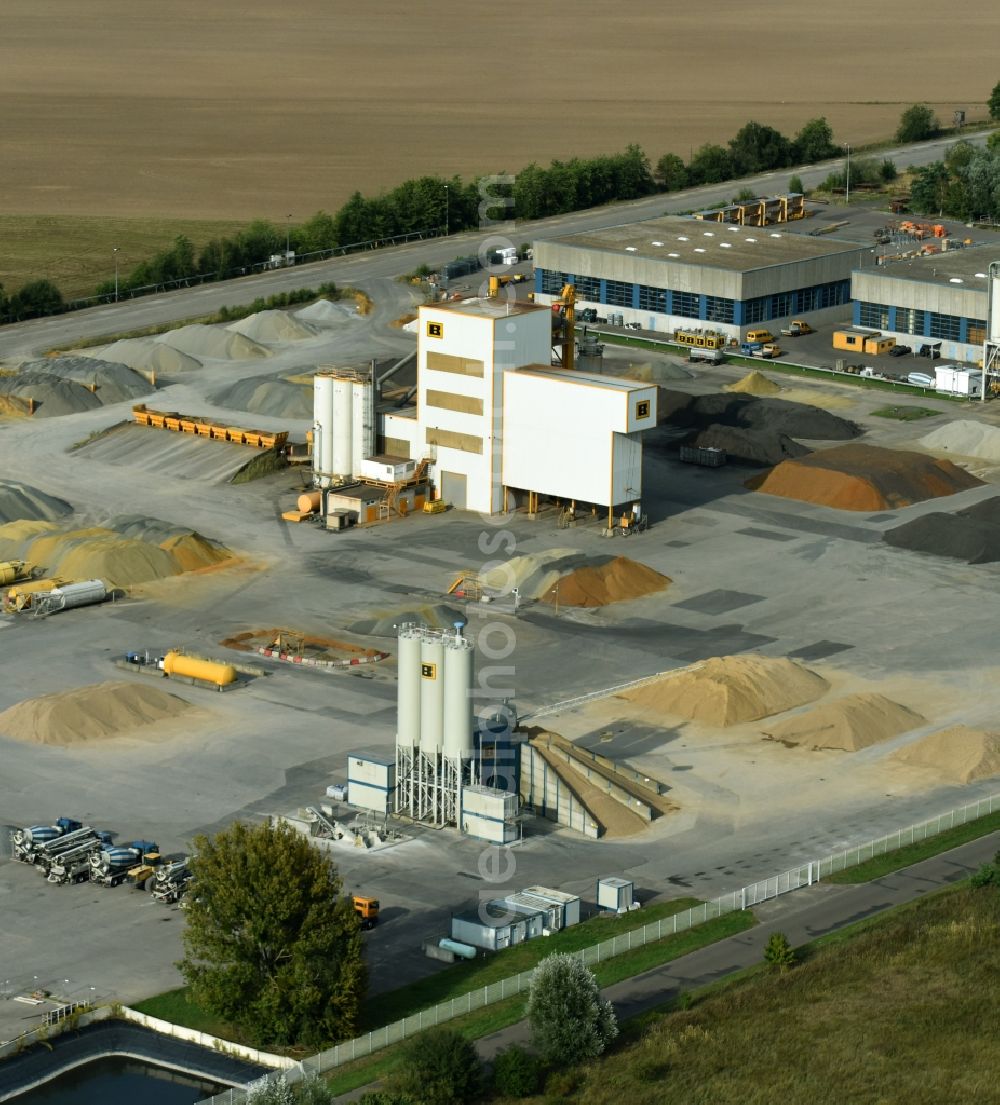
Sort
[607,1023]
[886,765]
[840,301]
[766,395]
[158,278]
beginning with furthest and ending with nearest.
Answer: [158,278] → [840,301] → [766,395] → [886,765] → [607,1023]

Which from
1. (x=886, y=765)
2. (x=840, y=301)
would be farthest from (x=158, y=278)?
(x=886, y=765)

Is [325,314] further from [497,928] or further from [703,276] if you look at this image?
[497,928]

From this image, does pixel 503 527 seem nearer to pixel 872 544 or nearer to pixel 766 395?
pixel 872 544

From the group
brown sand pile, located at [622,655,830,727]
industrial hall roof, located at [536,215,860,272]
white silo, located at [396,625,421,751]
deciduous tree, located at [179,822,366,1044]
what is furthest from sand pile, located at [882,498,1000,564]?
deciduous tree, located at [179,822,366,1044]

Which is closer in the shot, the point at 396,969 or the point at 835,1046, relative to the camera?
the point at 835,1046

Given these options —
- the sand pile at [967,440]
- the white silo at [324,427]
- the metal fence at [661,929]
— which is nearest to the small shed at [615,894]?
the metal fence at [661,929]

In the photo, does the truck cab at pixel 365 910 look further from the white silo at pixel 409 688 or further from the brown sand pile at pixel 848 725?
the brown sand pile at pixel 848 725

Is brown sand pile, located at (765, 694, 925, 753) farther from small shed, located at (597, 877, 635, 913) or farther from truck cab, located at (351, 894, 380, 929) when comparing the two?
truck cab, located at (351, 894, 380, 929)
